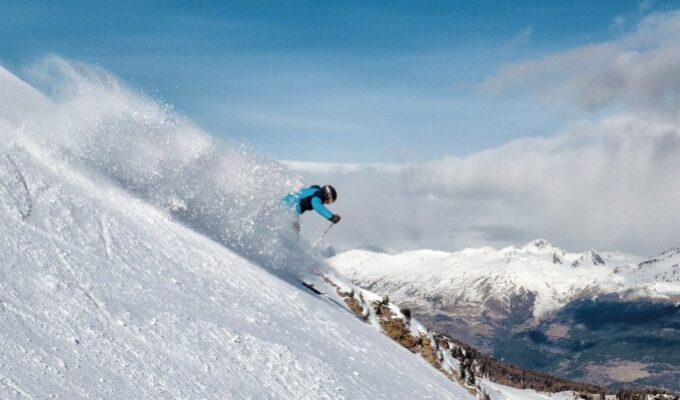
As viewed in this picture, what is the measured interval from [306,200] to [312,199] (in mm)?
707

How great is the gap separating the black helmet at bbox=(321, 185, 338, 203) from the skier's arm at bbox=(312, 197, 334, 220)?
16.5 inches

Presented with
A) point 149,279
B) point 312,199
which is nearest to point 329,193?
point 312,199

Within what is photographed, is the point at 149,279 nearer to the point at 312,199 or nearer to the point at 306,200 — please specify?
the point at 312,199

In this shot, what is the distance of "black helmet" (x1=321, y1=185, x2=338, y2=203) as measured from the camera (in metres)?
25.9

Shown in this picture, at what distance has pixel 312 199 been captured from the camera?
2570 cm

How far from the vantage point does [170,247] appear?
712 inches

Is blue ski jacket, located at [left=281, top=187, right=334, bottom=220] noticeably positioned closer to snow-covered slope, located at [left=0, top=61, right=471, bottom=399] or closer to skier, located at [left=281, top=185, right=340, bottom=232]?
skier, located at [left=281, top=185, right=340, bottom=232]

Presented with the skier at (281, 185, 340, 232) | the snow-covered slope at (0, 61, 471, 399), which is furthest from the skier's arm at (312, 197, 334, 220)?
the snow-covered slope at (0, 61, 471, 399)

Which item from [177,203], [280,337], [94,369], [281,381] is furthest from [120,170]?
[94,369]

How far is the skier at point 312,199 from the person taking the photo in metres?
25.5

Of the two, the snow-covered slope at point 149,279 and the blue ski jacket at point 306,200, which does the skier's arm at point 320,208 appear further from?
the snow-covered slope at point 149,279

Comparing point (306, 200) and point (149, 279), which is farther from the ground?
point (306, 200)

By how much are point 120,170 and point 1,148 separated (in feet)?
20.0

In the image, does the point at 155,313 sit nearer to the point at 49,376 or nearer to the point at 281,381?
the point at 281,381
